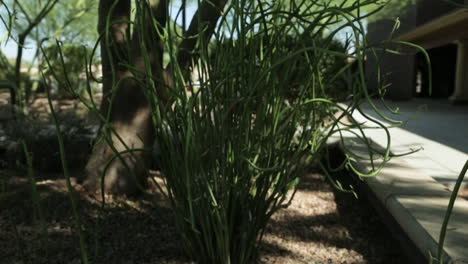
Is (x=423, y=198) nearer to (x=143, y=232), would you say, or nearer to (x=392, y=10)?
(x=143, y=232)

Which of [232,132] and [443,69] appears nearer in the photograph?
[232,132]

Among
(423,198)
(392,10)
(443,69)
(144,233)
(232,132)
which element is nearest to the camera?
(232,132)

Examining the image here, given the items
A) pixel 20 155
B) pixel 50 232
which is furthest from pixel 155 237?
pixel 20 155

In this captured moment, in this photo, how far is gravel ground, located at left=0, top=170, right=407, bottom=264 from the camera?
72.4 inches

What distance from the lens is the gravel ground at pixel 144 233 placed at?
184 centimetres

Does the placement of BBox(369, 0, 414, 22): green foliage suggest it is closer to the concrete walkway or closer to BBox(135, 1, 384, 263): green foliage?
the concrete walkway

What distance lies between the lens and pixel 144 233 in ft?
6.82

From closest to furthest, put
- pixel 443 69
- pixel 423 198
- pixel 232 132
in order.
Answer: pixel 232 132 → pixel 423 198 → pixel 443 69

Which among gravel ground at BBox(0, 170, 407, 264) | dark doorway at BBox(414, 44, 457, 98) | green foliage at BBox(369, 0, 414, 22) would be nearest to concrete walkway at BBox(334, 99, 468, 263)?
gravel ground at BBox(0, 170, 407, 264)

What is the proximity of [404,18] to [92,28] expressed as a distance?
8732 mm

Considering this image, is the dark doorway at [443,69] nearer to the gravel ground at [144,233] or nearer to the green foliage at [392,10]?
the green foliage at [392,10]

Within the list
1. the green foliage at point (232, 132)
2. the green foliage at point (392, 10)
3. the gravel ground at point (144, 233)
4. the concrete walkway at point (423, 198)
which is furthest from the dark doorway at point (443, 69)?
the green foliage at point (232, 132)

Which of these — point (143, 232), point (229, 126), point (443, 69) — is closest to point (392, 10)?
point (443, 69)

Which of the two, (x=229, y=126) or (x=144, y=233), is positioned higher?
(x=229, y=126)
